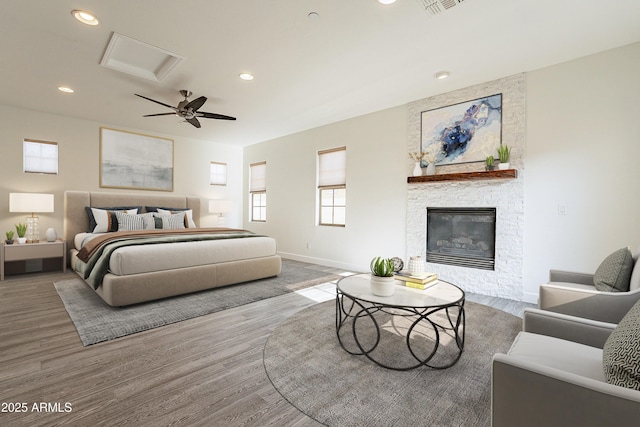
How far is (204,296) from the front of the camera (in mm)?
3475

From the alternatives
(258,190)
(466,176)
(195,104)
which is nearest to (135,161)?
(258,190)

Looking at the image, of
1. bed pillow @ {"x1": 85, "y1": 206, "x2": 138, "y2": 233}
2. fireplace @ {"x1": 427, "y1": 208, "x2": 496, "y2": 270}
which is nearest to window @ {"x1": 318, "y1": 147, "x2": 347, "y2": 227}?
fireplace @ {"x1": 427, "y1": 208, "x2": 496, "y2": 270}

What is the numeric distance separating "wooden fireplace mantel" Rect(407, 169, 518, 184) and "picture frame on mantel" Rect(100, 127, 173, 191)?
4990 millimetres

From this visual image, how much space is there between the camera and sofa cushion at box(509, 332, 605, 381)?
117 centimetres

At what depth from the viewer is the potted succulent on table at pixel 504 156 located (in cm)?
344

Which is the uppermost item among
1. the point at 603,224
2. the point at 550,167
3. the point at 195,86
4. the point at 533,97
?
the point at 195,86

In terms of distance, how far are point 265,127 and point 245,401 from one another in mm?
4972

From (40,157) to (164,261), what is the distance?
11.7 feet

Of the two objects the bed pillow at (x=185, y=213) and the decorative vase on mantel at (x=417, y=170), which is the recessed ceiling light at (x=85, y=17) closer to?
the bed pillow at (x=185, y=213)

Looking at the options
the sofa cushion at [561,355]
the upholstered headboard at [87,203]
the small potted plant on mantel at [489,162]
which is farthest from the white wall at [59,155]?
the sofa cushion at [561,355]

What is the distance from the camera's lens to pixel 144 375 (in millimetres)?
1822

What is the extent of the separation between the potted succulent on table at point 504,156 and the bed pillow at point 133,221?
545cm

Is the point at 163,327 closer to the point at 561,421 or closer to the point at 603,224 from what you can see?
the point at 561,421

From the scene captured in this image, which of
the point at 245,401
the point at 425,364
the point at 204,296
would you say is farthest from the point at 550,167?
the point at 204,296
